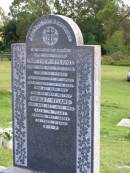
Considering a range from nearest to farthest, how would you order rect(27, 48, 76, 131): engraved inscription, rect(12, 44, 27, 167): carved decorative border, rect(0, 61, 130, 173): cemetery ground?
rect(27, 48, 76, 131): engraved inscription, rect(12, 44, 27, 167): carved decorative border, rect(0, 61, 130, 173): cemetery ground

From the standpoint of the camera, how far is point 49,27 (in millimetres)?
6707

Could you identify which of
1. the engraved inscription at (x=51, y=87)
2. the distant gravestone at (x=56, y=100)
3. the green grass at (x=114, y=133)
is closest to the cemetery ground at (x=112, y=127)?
the green grass at (x=114, y=133)

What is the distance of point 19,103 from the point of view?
23.3 feet

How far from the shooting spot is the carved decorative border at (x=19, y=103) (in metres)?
7.01

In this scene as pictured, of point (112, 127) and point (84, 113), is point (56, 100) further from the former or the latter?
point (112, 127)

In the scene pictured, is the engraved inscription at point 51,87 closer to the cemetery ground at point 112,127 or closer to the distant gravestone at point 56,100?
the distant gravestone at point 56,100

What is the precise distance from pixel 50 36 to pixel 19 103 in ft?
3.79

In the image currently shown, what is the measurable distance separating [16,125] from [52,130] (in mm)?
670

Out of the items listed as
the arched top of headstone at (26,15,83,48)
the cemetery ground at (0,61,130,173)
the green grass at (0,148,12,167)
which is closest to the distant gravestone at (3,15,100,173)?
the arched top of headstone at (26,15,83,48)

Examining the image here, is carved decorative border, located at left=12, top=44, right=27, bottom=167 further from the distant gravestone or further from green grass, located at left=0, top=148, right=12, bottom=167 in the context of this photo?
green grass, located at left=0, top=148, right=12, bottom=167

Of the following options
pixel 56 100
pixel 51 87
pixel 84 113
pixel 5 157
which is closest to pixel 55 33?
pixel 51 87

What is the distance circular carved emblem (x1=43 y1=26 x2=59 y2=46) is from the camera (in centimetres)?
664

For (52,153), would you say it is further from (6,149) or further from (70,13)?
(70,13)

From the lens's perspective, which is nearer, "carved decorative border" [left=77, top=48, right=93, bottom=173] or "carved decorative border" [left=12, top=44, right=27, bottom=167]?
"carved decorative border" [left=77, top=48, right=93, bottom=173]
